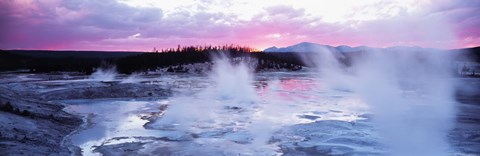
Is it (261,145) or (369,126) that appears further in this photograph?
(369,126)

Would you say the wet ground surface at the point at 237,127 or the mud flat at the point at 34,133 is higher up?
the mud flat at the point at 34,133

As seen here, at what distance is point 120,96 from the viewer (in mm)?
29203

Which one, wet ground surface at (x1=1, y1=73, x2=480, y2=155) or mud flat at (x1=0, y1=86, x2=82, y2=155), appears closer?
mud flat at (x1=0, y1=86, x2=82, y2=155)

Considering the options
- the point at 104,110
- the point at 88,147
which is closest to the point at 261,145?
the point at 88,147

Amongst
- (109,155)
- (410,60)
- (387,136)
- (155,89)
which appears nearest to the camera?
(109,155)

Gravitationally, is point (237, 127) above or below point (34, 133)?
below

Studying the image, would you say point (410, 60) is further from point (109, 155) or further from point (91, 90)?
point (109, 155)

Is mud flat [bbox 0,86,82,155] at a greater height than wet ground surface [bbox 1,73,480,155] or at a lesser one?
greater

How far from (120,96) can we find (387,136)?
19444 millimetres

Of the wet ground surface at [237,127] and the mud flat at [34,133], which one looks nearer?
the mud flat at [34,133]

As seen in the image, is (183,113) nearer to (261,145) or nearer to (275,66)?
(261,145)

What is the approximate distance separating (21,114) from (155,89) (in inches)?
610

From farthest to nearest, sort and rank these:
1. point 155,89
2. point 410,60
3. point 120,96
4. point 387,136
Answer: point 410,60 → point 155,89 → point 120,96 → point 387,136

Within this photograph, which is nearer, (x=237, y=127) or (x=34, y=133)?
(x=34, y=133)
